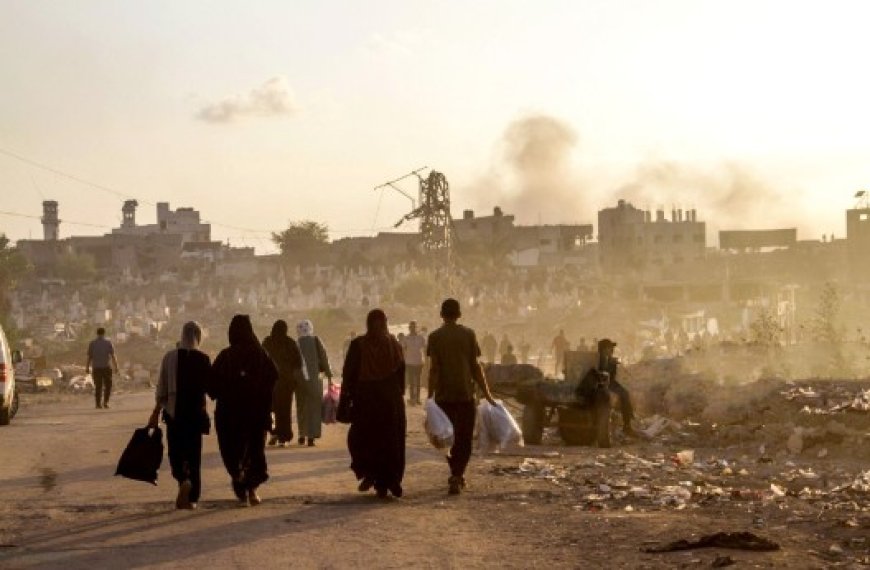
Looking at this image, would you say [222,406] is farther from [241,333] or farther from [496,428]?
[496,428]

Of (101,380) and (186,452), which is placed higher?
(101,380)

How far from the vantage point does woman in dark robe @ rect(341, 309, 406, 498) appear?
1303 centimetres

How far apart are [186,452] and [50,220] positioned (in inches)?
5076

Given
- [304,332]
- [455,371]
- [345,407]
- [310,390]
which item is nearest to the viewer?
[345,407]

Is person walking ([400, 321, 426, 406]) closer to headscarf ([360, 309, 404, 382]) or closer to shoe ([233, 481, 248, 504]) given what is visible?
headscarf ([360, 309, 404, 382])

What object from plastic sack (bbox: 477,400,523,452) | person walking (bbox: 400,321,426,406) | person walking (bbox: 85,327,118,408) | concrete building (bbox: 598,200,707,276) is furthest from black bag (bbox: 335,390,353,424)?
concrete building (bbox: 598,200,707,276)

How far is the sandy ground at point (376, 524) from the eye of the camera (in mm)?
9812

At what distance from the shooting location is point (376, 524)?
37.4ft

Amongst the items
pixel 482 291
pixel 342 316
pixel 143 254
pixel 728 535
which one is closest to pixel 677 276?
pixel 482 291

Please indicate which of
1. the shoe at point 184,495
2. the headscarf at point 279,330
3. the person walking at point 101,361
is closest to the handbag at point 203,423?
the shoe at point 184,495

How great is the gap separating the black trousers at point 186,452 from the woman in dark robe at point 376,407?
52.7 inches

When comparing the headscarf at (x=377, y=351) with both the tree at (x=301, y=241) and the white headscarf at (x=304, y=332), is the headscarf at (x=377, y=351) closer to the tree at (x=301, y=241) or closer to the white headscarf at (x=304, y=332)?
the white headscarf at (x=304, y=332)

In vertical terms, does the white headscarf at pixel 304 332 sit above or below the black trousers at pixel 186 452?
above

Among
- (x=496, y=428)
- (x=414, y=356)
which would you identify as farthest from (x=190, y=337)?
(x=414, y=356)
